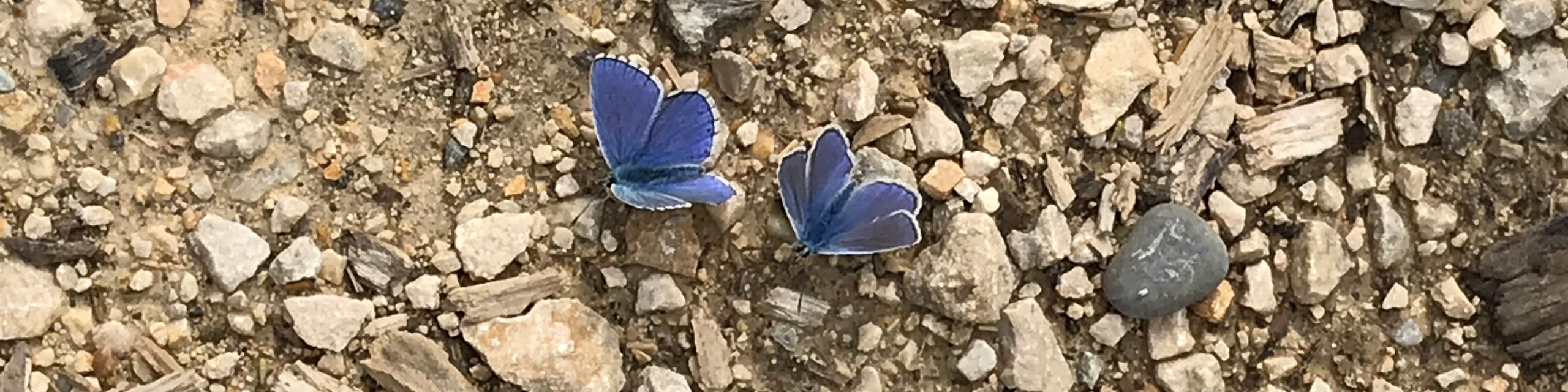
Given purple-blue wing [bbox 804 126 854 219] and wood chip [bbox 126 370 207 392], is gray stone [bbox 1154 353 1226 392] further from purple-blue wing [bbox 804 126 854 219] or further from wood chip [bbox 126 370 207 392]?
wood chip [bbox 126 370 207 392]

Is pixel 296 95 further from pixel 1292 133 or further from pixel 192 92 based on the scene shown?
pixel 1292 133

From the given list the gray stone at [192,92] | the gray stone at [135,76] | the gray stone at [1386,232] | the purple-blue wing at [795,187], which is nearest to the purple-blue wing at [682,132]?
the purple-blue wing at [795,187]

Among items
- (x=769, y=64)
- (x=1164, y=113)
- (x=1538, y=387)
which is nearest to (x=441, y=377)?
(x=769, y=64)

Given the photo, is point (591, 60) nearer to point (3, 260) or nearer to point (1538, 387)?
point (3, 260)

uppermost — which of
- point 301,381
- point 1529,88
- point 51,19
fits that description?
point 51,19

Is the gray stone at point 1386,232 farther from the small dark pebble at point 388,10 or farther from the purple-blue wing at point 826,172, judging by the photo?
the small dark pebble at point 388,10

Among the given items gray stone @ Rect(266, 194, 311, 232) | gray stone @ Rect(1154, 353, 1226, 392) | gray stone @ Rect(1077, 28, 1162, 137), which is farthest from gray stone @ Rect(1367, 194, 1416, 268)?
gray stone @ Rect(266, 194, 311, 232)

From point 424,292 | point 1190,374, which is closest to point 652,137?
point 424,292
